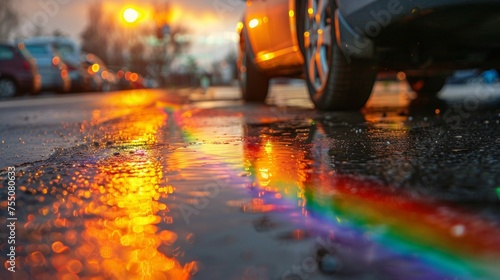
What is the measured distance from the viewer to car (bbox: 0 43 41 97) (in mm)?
18156

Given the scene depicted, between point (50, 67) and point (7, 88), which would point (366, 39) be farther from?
point (50, 67)

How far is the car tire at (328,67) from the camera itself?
18.1ft

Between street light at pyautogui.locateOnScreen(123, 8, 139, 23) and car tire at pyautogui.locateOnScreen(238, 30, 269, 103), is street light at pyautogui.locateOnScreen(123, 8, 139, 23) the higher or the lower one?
the higher one

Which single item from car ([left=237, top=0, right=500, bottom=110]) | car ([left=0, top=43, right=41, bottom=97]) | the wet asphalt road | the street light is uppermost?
the street light

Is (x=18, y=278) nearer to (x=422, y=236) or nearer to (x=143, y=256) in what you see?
(x=143, y=256)

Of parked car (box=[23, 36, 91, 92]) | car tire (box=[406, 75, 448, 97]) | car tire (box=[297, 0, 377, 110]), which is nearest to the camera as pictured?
car tire (box=[297, 0, 377, 110])

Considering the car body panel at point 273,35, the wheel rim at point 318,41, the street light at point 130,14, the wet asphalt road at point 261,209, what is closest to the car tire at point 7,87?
the car body panel at point 273,35

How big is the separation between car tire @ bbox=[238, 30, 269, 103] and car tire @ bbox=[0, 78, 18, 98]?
32.8 feet

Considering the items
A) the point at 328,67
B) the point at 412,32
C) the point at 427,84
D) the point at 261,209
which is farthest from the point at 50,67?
the point at 261,209

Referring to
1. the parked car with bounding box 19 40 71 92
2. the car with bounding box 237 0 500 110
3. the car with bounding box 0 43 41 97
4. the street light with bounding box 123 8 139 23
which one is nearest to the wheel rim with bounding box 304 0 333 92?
the car with bounding box 237 0 500 110

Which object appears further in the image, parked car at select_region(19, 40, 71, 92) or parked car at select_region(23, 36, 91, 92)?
parked car at select_region(23, 36, 91, 92)

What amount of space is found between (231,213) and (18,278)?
2.36 ft

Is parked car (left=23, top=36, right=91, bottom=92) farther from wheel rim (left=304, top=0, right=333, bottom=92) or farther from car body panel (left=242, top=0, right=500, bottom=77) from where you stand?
wheel rim (left=304, top=0, right=333, bottom=92)

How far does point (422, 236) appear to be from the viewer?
1755mm
